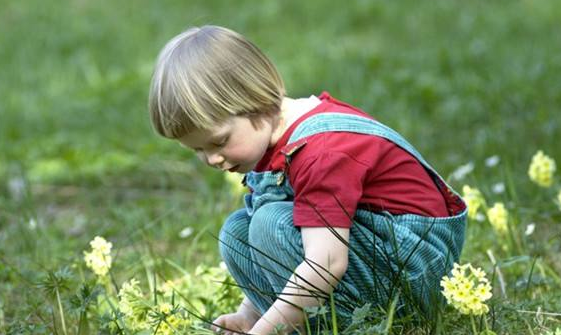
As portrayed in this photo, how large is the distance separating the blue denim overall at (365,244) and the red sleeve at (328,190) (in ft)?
0.24

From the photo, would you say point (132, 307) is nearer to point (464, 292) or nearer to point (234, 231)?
point (234, 231)

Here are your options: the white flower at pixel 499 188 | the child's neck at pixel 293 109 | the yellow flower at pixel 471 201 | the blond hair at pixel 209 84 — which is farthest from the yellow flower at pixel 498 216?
the blond hair at pixel 209 84

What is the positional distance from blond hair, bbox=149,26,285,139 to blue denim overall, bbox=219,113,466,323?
0.47 feet

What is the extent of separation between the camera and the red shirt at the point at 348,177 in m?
2.44

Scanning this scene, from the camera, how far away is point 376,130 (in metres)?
2.61

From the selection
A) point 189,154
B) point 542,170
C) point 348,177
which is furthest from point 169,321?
point 189,154

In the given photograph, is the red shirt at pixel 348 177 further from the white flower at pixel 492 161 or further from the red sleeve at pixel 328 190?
the white flower at pixel 492 161

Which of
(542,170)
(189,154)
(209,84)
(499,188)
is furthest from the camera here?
(189,154)

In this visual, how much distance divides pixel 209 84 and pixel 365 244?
0.57 meters

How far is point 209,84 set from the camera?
2.56 m

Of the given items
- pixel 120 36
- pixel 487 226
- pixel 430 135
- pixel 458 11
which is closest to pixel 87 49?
pixel 120 36

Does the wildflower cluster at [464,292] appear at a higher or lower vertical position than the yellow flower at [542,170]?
higher

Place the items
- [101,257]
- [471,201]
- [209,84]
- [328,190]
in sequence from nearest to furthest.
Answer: [328,190] < [209,84] < [101,257] < [471,201]

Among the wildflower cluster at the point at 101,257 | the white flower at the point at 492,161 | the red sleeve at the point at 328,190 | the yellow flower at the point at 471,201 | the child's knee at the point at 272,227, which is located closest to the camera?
the red sleeve at the point at 328,190
